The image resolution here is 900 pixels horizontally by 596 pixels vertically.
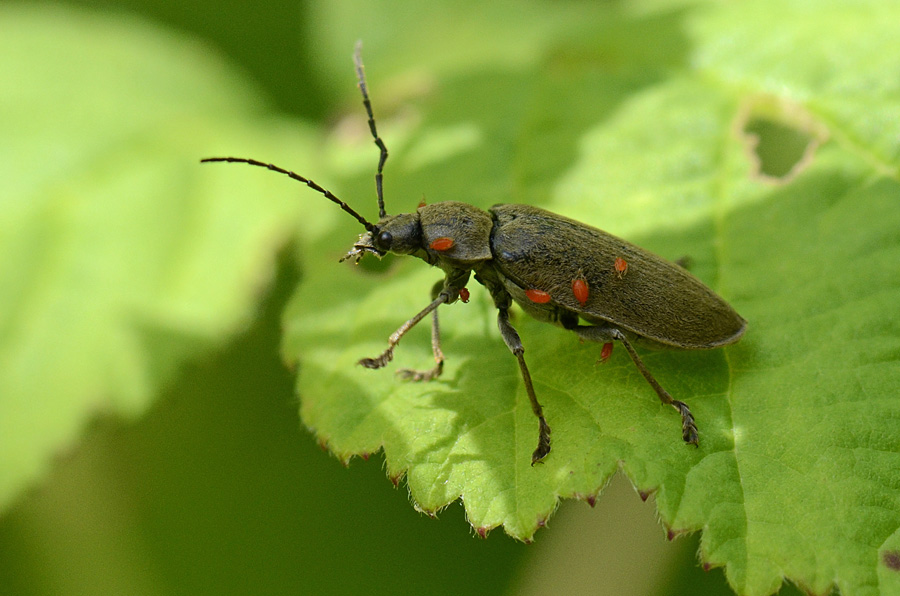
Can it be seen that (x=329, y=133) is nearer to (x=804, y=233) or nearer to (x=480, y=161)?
(x=480, y=161)

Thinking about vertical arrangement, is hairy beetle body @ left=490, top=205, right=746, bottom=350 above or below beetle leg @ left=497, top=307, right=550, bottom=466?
above

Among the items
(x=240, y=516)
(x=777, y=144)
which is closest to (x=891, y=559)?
(x=777, y=144)

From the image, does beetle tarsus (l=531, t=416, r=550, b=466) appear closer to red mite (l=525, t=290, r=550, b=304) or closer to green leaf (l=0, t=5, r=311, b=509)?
red mite (l=525, t=290, r=550, b=304)

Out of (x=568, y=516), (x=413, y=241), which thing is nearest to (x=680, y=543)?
(x=568, y=516)

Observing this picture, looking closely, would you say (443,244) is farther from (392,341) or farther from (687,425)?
(687,425)

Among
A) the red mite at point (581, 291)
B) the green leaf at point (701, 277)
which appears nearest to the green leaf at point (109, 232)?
the green leaf at point (701, 277)

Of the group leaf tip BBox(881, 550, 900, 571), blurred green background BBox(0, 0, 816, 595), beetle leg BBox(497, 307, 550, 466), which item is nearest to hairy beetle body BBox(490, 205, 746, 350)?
beetle leg BBox(497, 307, 550, 466)
